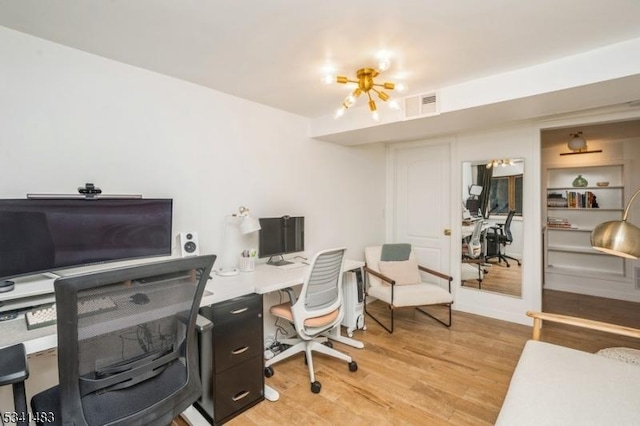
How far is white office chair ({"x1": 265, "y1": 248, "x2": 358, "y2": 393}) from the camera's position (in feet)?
7.48

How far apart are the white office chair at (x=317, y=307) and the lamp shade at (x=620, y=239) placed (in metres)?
1.49

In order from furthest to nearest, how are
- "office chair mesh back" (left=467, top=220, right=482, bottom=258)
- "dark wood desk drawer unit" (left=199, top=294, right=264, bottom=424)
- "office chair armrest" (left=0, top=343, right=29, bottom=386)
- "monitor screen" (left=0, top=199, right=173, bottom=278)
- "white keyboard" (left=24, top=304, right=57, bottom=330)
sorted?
"office chair mesh back" (left=467, top=220, right=482, bottom=258) < "dark wood desk drawer unit" (left=199, top=294, right=264, bottom=424) < "monitor screen" (left=0, top=199, right=173, bottom=278) < "white keyboard" (left=24, top=304, right=57, bottom=330) < "office chair armrest" (left=0, top=343, right=29, bottom=386)

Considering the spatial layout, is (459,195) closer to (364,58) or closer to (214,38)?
(364,58)

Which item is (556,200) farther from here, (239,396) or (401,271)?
(239,396)

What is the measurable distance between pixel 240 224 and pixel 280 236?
0.42 meters

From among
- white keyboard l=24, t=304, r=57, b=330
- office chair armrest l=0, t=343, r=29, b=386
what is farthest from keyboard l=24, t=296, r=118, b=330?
office chair armrest l=0, t=343, r=29, b=386

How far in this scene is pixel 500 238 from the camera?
3.68 m

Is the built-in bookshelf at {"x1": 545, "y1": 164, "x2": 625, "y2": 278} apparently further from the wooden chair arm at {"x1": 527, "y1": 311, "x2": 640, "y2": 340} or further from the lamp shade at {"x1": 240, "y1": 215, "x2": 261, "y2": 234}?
the lamp shade at {"x1": 240, "y1": 215, "x2": 261, "y2": 234}

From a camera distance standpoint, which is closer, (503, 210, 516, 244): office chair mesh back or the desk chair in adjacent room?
the desk chair in adjacent room

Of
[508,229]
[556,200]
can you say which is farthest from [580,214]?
[508,229]

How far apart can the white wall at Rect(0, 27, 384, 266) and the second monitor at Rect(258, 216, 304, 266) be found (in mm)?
151

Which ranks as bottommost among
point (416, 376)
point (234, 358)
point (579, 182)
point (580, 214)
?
point (416, 376)

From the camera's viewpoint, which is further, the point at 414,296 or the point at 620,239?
the point at 414,296

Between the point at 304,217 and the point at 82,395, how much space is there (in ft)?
7.76
